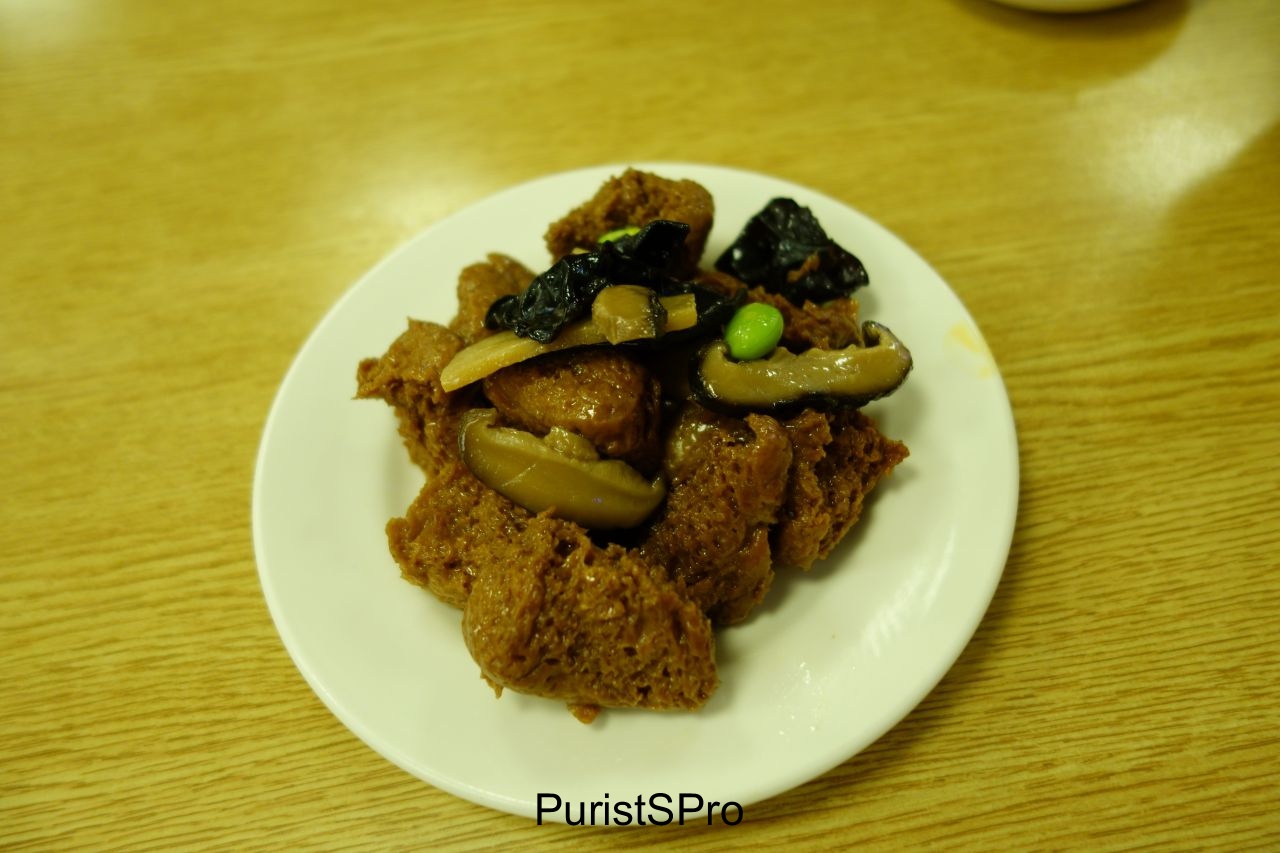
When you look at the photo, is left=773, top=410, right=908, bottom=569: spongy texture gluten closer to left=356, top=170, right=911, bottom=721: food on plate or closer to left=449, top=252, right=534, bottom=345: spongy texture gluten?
left=356, top=170, right=911, bottom=721: food on plate

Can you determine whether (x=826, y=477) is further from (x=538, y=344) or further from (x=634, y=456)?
(x=538, y=344)

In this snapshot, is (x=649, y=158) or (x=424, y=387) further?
(x=649, y=158)

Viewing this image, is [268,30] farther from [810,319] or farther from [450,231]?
[810,319]

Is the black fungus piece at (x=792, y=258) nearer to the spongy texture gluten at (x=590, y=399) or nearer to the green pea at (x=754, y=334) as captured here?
the green pea at (x=754, y=334)

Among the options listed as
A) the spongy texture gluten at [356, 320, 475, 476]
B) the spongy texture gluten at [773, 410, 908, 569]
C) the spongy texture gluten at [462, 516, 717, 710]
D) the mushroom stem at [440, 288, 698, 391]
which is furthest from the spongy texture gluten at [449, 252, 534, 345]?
Answer: the spongy texture gluten at [773, 410, 908, 569]

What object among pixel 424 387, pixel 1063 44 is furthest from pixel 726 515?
pixel 1063 44
